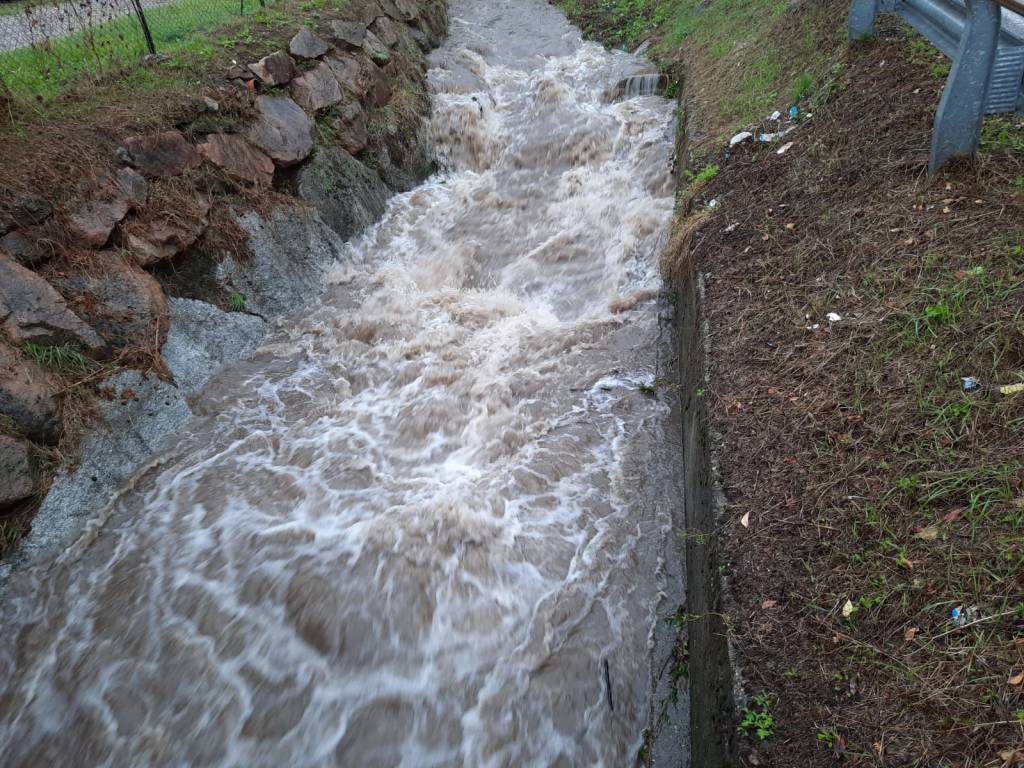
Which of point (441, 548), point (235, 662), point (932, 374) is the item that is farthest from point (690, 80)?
point (235, 662)

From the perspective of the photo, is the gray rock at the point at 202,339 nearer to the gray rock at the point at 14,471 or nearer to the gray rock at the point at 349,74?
the gray rock at the point at 14,471

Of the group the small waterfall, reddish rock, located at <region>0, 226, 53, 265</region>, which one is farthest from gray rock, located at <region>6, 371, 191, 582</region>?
the small waterfall

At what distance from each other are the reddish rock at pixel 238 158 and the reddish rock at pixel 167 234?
1.86 ft

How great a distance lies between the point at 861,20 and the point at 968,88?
8.68 feet

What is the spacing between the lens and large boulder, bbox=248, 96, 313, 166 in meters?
6.59

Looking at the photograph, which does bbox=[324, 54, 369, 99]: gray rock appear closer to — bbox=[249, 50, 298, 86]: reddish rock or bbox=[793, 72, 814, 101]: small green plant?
bbox=[249, 50, 298, 86]: reddish rock

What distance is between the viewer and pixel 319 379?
5.45m

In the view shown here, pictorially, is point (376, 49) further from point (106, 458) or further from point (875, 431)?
point (875, 431)

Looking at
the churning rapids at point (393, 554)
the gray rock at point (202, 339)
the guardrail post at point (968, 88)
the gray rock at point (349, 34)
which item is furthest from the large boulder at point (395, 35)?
the guardrail post at point (968, 88)

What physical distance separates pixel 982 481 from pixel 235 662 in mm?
3694

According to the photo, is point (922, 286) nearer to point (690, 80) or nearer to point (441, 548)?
point (441, 548)

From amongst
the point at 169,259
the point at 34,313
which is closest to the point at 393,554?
the point at 34,313

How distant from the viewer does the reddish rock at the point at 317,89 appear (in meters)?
7.27

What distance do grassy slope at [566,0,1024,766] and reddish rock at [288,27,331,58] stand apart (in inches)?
218
